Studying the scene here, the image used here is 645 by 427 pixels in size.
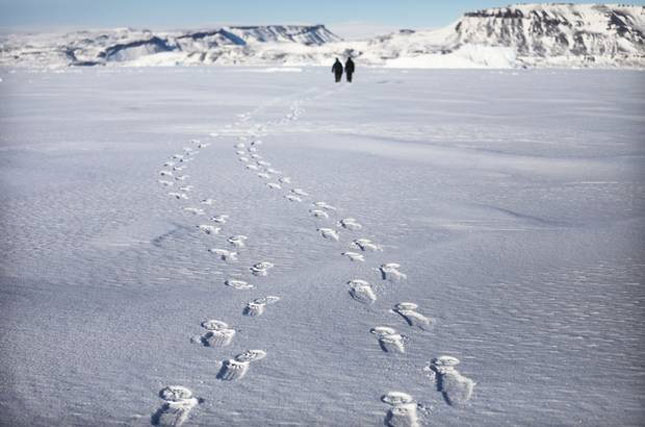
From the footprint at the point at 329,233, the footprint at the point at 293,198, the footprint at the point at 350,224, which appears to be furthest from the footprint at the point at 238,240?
the footprint at the point at 293,198

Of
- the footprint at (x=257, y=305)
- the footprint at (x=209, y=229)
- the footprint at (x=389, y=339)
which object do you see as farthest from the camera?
the footprint at (x=209, y=229)

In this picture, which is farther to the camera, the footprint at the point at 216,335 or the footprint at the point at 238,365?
the footprint at the point at 216,335

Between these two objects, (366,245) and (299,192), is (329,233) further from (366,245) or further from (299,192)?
(299,192)

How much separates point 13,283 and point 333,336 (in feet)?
7.49

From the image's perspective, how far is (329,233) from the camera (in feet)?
17.7

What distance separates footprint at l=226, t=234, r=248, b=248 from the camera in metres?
5.01

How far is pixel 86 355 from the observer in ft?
9.80

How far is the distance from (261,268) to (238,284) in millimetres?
393

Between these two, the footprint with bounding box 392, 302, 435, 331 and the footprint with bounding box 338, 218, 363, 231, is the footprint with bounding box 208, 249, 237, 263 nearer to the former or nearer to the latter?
the footprint with bounding box 338, 218, 363, 231

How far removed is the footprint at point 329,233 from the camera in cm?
529

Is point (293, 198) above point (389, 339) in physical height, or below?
below

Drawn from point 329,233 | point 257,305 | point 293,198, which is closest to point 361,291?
point 257,305

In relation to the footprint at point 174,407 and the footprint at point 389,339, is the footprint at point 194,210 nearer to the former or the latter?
the footprint at point 389,339

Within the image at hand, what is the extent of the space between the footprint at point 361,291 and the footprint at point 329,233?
109 centimetres
